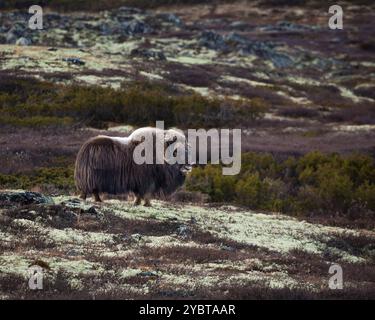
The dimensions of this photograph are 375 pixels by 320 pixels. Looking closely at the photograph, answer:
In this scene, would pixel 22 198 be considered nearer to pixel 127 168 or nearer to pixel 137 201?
pixel 127 168

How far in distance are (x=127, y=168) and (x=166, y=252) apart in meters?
3.66

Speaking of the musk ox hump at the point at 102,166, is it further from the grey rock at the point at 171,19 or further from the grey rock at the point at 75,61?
the grey rock at the point at 171,19

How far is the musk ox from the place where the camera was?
14695 millimetres

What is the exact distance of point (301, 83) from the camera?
196 feet

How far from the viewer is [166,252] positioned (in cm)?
1162

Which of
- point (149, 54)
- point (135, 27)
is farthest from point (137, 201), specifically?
point (135, 27)

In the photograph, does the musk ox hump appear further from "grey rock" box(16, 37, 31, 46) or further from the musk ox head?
"grey rock" box(16, 37, 31, 46)

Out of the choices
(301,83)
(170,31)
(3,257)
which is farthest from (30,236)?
(170,31)

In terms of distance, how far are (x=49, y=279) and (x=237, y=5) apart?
99.7 meters

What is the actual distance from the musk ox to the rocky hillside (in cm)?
47

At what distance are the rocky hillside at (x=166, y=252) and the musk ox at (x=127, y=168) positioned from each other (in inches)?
18.3

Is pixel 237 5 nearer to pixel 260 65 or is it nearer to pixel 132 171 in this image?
pixel 260 65

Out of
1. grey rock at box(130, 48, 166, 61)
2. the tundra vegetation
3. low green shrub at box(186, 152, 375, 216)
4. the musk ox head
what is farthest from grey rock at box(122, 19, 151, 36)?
the musk ox head
